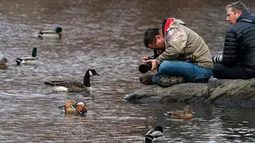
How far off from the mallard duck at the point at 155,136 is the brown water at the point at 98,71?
217mm

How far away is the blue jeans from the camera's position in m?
13.5

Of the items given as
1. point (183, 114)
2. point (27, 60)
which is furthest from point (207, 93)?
point (27, 60)

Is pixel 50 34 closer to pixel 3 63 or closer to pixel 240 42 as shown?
pixel 3 63

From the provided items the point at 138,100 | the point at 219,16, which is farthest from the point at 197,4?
the point at 138,100

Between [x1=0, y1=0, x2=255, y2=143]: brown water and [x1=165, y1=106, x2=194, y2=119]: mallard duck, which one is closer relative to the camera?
[x1=0, y1=0, x2=255, y2=143]: brown water

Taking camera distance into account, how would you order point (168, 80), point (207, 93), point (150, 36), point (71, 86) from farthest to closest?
point (71, 86)
point (168, 80)
point (207, 93)
point (150, 36)

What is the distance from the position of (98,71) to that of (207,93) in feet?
16.6

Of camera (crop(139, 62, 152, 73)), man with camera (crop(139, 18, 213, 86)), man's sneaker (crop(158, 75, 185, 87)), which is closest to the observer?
camera (crop(139, 62, 152, 73))

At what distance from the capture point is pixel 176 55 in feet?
43.9

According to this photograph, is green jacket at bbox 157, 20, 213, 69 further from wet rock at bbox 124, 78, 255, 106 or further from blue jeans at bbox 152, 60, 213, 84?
wet rock at bbox 124, 78, 255, 106

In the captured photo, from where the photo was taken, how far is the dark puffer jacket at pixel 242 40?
13234 millimetres

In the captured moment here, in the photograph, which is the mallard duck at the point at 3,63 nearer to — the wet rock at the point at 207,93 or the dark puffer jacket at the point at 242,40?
the wet rock at the point at 207,93

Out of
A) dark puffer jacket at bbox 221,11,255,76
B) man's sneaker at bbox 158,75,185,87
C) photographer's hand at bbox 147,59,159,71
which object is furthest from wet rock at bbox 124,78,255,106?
photographer's hand at bbox 147,59,159,71

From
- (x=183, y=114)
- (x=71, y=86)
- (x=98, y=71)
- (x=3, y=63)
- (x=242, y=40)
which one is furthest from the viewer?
(x=3, y=63)
